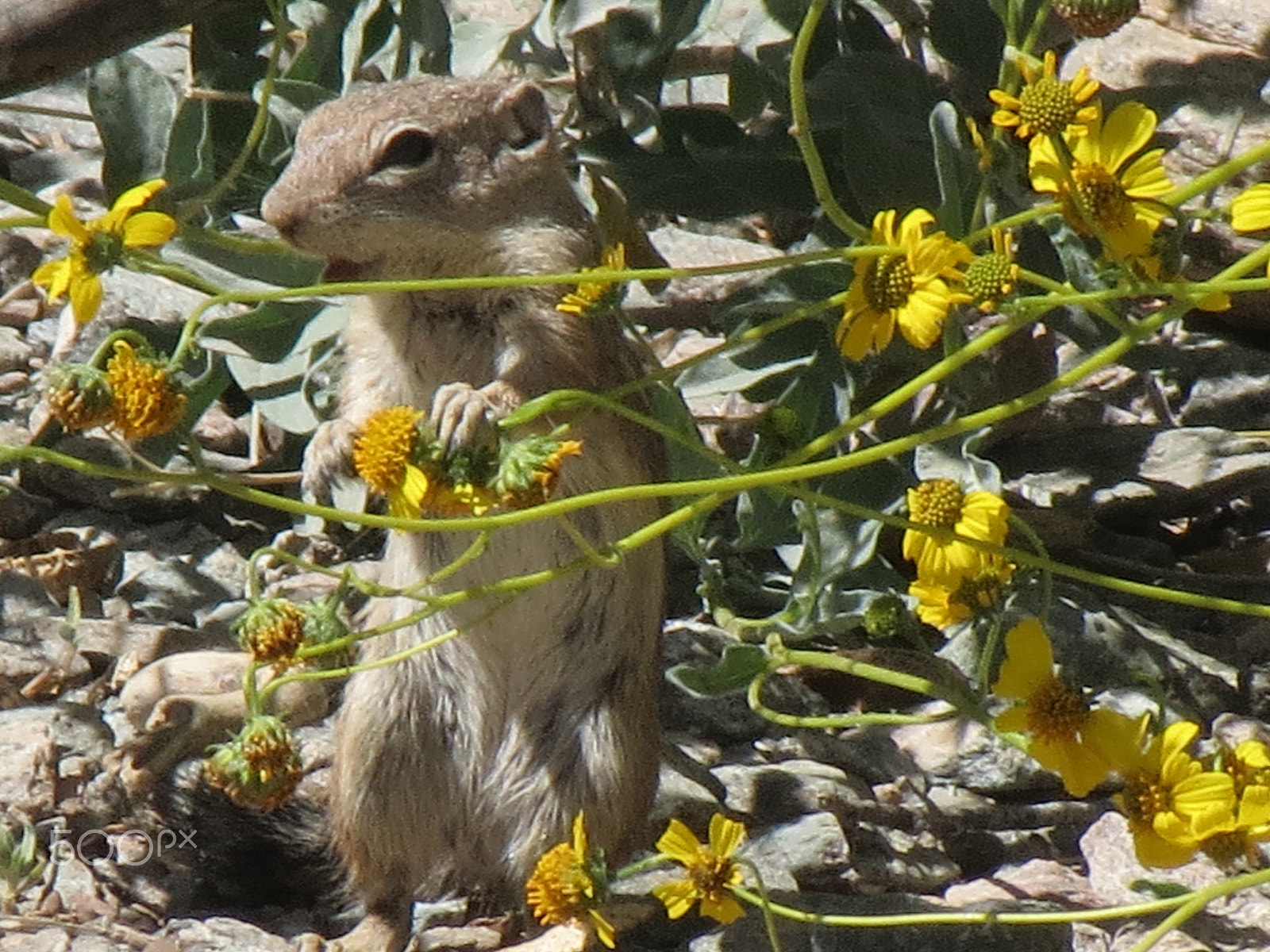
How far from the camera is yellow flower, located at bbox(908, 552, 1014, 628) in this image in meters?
→ 3.31

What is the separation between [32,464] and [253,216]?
3.17 feet

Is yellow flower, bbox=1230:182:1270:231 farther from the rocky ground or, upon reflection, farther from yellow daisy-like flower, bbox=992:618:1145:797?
the rocky ground

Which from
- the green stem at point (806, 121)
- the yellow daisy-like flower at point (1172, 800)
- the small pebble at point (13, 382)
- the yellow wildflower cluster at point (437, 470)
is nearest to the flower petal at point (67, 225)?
the yellow wildflower cluster at point (437, 470)

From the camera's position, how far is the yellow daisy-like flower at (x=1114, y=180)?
2.93m

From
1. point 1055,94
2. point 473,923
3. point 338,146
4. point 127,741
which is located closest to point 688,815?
point 473,923

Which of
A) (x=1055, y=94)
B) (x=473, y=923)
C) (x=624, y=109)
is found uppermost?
(x=1055, y=94)

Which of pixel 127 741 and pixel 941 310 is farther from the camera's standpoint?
pixel 127 741

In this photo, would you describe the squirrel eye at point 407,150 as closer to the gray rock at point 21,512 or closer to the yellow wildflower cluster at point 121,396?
the yellow wildflower cluster at point 121,396

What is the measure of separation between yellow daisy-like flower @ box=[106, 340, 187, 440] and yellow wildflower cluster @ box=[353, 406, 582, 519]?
0.28 m

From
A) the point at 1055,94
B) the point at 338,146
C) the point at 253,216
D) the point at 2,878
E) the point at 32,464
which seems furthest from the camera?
the point at 253,216

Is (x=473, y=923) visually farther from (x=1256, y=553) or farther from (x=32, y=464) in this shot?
(x=1256, y=553)

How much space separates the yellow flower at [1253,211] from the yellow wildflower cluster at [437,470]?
103 cm

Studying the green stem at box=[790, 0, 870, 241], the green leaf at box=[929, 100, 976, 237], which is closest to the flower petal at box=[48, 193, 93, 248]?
the green stem at box=[790, 0, 870, 241]

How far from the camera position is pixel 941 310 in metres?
2.96
